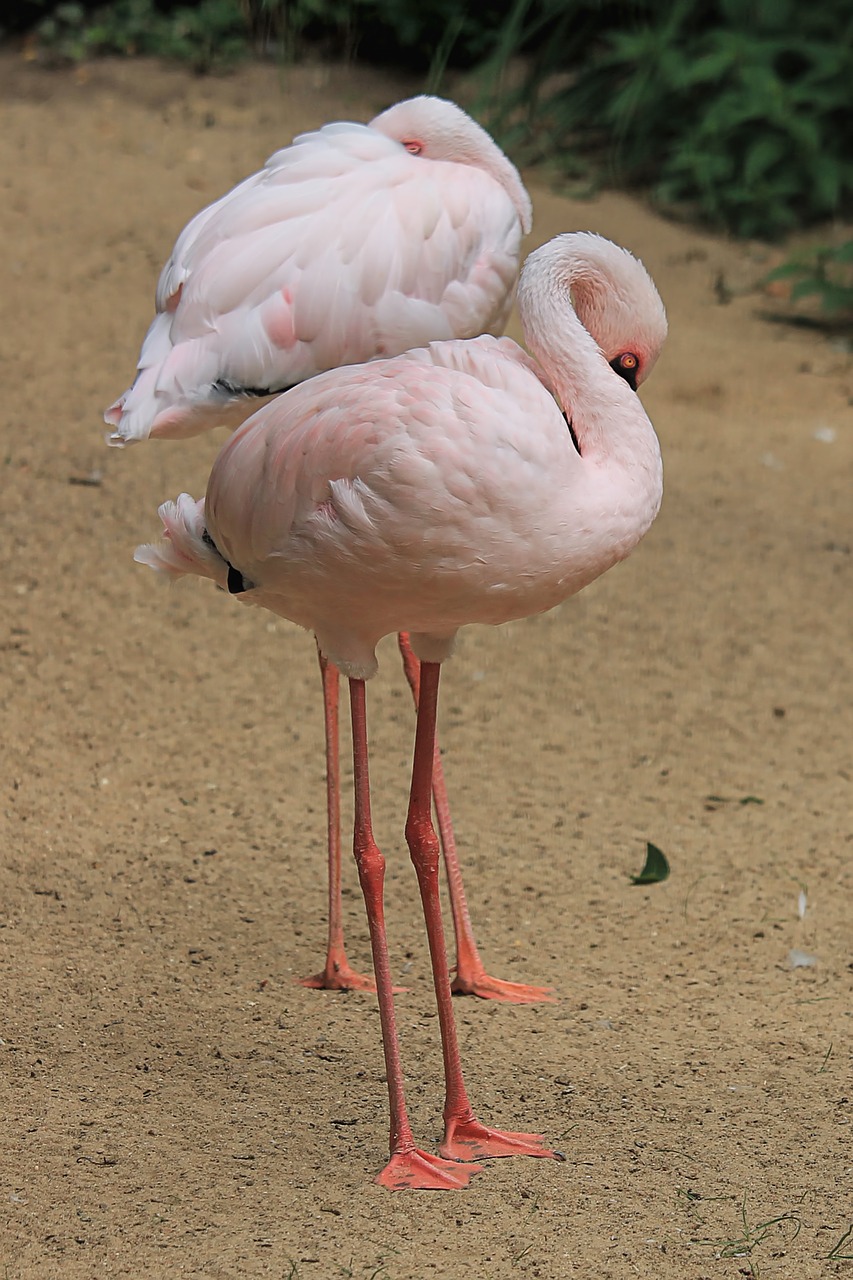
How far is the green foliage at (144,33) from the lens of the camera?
8.99 metres

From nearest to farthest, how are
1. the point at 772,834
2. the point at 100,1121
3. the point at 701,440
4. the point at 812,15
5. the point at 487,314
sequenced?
the point at 100,1121 < the point at 487,314 < the point at 772,834 < the point at 701,440 < the point at 812,15

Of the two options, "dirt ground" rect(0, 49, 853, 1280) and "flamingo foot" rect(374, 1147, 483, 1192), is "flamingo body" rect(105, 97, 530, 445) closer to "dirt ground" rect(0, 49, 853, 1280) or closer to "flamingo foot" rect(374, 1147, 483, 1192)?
"dirt ground" rect(0, 49, 853, 1280)

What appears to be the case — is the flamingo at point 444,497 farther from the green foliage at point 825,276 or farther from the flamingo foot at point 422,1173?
the green foliage at point 825,276

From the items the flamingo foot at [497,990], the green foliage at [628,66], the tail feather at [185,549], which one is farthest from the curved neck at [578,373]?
the green foliage at [628,66]

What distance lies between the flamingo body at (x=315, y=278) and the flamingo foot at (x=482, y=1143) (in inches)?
61.3

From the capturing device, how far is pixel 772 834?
424cm

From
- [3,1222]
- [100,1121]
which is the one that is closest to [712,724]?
[100,1121]

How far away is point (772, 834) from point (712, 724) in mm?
609

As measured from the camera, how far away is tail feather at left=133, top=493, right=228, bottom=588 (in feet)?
9.93

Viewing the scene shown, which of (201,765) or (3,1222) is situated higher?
(3,1222)

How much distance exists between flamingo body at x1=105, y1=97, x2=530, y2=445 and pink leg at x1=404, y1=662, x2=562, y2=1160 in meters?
0.89

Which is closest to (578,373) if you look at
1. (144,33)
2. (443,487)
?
(443,487)

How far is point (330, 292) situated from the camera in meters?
3.43

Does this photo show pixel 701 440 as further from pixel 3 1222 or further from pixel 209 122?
pixel 3 1222
